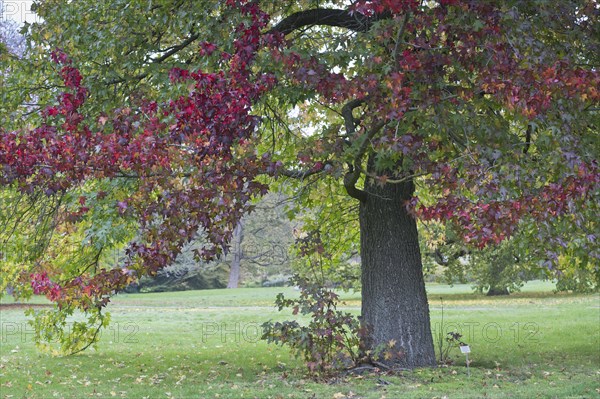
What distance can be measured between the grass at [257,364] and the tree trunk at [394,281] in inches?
23.7

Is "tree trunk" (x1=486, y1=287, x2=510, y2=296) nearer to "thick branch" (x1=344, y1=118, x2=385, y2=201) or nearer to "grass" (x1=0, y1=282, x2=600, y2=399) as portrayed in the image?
"grass" (x1=0, y1=282, x2=600, y2=399)

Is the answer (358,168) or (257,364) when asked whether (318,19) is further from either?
(257,364)

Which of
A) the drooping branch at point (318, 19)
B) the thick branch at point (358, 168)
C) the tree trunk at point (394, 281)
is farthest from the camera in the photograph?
the tree trunk at point (394, 281)

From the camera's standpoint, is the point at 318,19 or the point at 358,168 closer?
the point at 358,168

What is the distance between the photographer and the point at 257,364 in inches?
517

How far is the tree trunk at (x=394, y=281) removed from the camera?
11188 mm

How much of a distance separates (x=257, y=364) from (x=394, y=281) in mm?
3335

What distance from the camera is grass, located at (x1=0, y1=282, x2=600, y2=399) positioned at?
9.48 m

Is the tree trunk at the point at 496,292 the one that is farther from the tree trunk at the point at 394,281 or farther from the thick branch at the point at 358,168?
the thick branch at the point at 358,168

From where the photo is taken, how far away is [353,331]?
1070cm

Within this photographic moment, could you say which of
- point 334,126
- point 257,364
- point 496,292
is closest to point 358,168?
point 334,126

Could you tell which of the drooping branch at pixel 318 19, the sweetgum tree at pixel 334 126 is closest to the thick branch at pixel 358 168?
the sweetgum tree at pixel 334 126

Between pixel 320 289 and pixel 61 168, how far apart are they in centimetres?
448

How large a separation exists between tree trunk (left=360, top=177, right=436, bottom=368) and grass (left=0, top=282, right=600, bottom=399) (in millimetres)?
603
